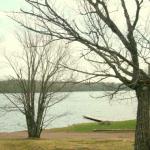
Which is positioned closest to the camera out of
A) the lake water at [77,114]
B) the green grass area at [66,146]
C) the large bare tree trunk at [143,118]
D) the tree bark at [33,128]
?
the large bare tree trunk at [143,118]

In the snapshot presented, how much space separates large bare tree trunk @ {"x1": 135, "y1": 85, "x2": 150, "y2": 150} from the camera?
10.9m

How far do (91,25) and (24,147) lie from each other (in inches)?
325

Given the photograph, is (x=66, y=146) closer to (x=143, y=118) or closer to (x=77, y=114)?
(x=143, y=118)

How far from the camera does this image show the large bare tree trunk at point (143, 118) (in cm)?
1092

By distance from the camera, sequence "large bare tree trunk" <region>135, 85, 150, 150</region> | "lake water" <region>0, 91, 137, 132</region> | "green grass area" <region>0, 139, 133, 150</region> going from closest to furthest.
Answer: "large bare tree trunk" <region>135, 85, 150, 150</region>, "lake water" <region>0, 91, 137, 132</region>, "green grass area" <region>0, 139, 133, 150</region>

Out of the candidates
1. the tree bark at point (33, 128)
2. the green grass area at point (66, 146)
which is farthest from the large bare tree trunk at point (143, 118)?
the tree bark at point (33, 128)

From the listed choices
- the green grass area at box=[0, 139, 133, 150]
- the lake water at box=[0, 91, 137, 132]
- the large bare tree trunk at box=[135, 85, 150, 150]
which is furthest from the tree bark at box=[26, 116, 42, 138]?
the large bare tree trunk at box=[135, 85, 150, 150]

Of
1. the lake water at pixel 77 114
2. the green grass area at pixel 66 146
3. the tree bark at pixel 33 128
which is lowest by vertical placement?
the green grass area at pixel 66 146

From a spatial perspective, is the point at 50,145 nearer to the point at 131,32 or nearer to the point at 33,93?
the point at 33,93

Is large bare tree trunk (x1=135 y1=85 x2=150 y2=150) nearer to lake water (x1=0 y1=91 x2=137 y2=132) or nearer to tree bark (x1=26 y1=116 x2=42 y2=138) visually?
lake water (x1=0 y1=91 x2=137 y2=132)

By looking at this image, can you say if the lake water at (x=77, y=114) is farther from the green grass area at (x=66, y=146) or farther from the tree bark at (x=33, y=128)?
the tree bark at (x=33, y=128)

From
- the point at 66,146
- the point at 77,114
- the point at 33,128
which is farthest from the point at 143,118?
the point at 77,114

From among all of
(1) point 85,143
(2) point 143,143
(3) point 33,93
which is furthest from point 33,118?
(2) point 143,143

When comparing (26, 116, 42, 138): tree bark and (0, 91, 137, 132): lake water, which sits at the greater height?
(0, 91, 137, 132): lake water
